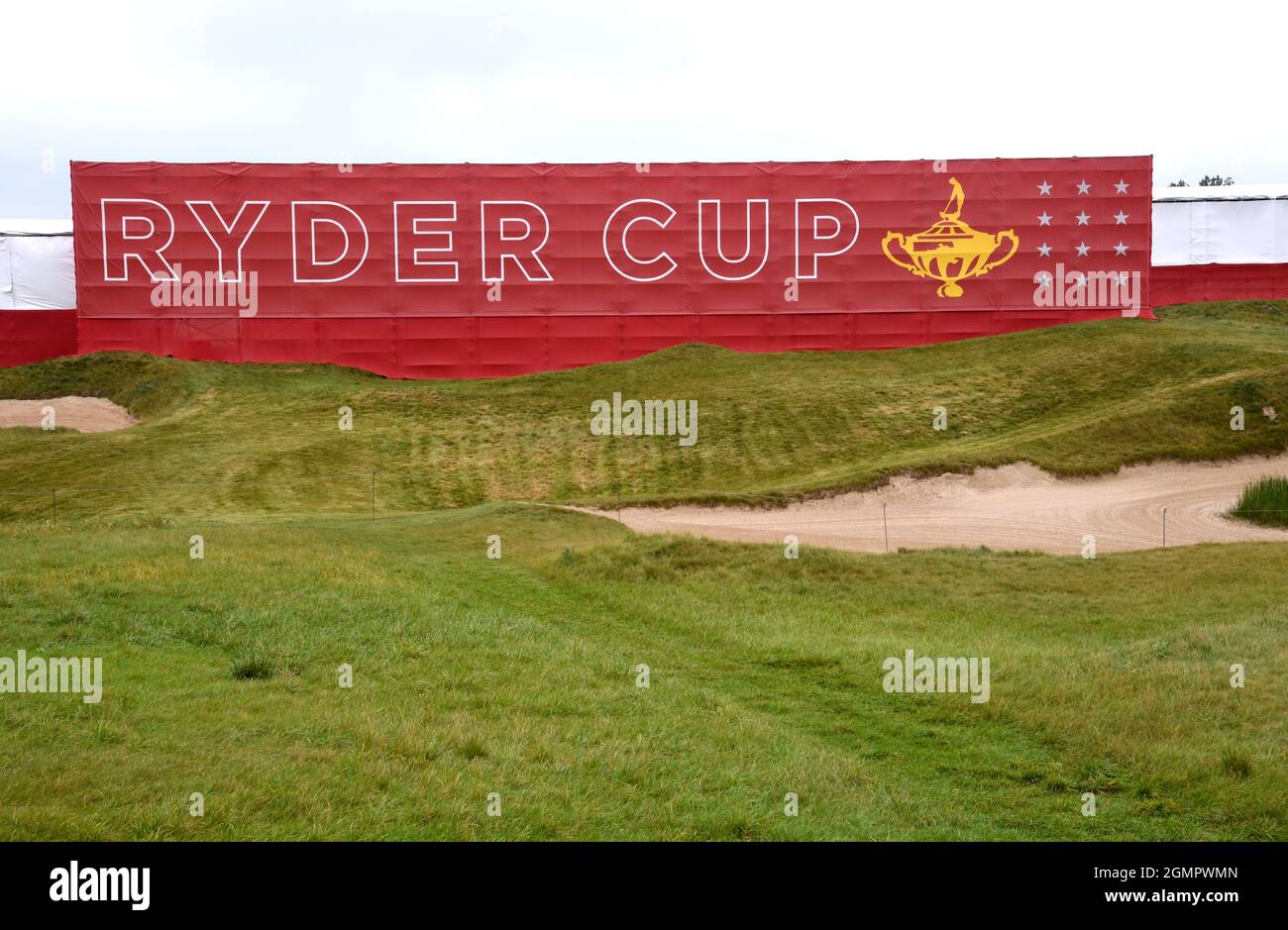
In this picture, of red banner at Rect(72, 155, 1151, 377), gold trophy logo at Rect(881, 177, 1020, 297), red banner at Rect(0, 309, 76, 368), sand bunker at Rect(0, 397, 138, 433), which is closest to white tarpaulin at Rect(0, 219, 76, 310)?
red banner at Rect(0, 309, 76, 368)

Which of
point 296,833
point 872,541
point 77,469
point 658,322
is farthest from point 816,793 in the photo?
point 658,322

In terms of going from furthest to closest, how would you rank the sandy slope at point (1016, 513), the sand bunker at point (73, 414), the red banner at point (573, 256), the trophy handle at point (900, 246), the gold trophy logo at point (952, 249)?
the gold trophy logo at point (952, 249)
the trophy handle at point (900, 246)
the red banner at point (573, 256)
the sand bunker at point (73, 414)
the sandy slope at point (1016, 513)

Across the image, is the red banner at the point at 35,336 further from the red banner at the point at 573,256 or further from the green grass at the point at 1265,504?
the green grass at the point at 1265,504

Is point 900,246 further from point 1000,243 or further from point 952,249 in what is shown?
point 1000,243

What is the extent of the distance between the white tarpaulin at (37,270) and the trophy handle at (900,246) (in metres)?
38.0

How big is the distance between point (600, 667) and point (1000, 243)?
42.8 m

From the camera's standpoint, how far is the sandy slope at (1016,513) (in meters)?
25.0

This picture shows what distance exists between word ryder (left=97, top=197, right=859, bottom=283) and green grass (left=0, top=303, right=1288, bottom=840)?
56.2ft

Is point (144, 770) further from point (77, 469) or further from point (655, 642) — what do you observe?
point (77, 469)

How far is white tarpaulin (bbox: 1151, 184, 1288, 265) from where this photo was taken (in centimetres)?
5941

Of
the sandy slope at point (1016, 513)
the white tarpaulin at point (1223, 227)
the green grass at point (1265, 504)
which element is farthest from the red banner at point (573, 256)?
the green grass at point (1265, 504)

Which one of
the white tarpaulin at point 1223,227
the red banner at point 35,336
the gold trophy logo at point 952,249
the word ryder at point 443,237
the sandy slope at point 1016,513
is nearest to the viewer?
the sandy slope at point 1016,513

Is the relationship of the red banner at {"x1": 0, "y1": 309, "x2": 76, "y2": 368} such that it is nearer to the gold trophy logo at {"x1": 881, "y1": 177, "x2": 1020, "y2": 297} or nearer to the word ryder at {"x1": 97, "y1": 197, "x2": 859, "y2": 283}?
the word ryder at {"x1": 97, "y1": 197, "x2": 859, "y2": 283}

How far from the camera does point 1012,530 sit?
25.7 m
